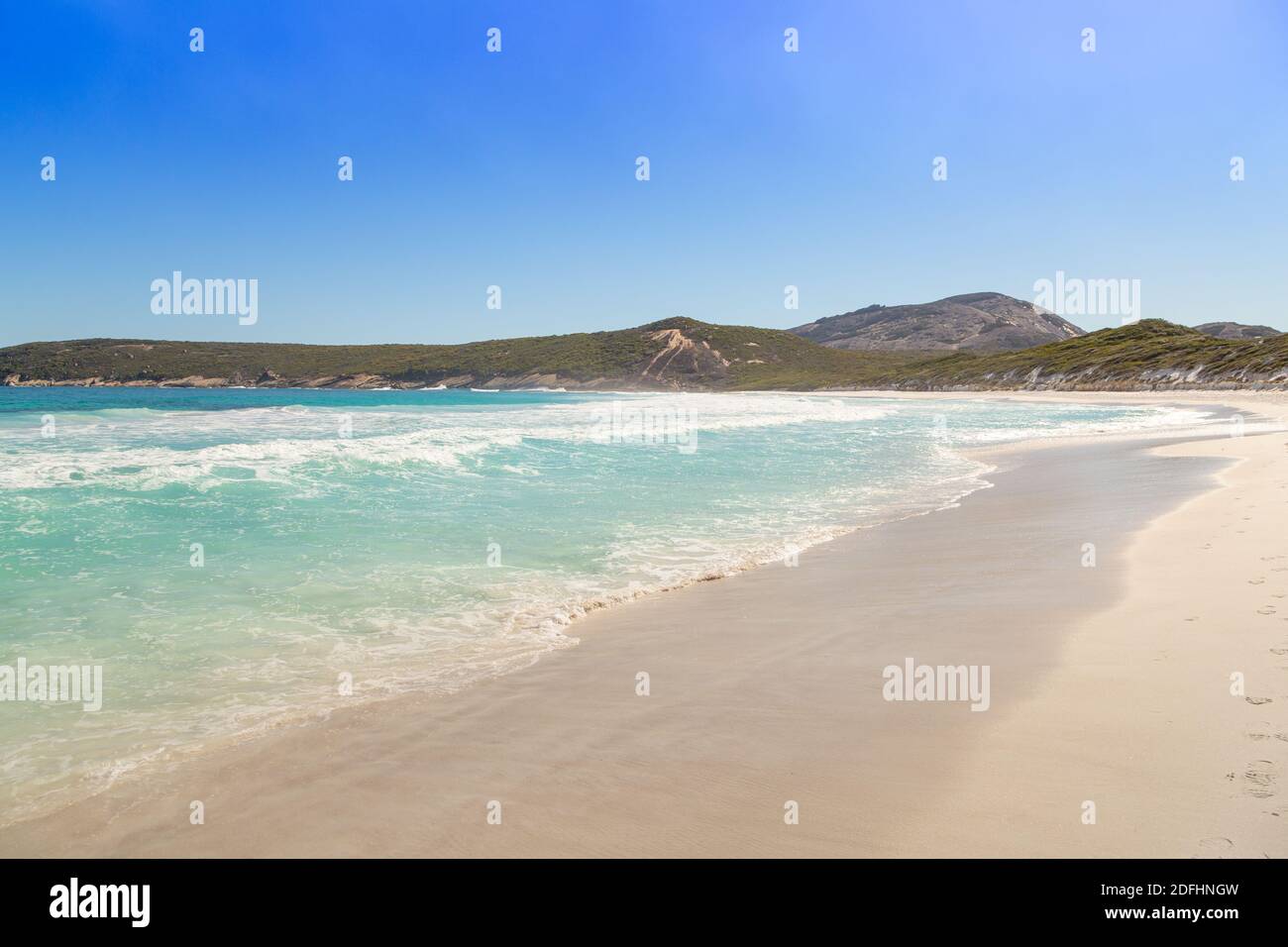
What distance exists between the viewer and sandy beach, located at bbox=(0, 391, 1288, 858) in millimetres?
2887

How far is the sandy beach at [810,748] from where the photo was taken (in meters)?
2.89

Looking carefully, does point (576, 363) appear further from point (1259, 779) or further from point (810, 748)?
point (1259, 779)

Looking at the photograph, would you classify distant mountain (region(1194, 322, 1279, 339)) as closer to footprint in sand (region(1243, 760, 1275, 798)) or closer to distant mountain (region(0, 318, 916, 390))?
distant mountain (region(0, 318, 916, 390))

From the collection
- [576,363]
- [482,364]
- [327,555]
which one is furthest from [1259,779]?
[482,364]

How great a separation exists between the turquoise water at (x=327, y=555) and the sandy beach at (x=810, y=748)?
0.59 m

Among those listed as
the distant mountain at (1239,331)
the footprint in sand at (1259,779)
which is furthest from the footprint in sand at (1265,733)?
the distant mountain at (1239,331)

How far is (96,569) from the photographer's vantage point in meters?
7.40

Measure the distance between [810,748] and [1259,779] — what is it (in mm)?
1817

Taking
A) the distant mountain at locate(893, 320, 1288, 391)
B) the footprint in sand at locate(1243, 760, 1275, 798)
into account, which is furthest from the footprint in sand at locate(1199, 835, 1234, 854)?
the distant mountain at locate(893, 320, 1288, 391)

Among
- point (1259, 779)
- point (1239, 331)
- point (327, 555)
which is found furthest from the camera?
point (1239, 331)

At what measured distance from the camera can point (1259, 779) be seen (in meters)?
3.00

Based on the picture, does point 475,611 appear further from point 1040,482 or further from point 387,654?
point 1040,482

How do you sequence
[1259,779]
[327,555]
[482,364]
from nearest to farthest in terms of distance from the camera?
[1259,779] → [327,555] → [482,364]
